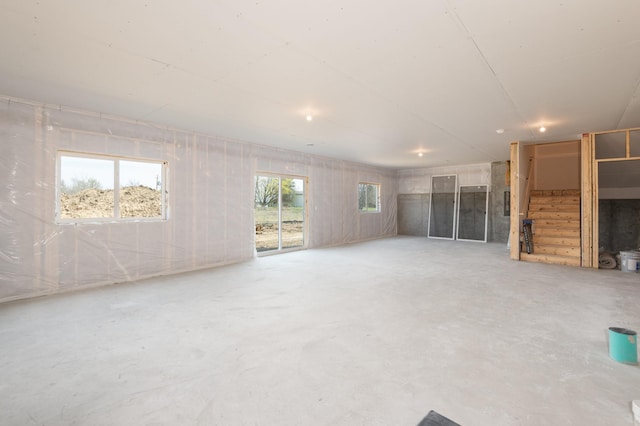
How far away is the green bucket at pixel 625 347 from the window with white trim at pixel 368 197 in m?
7.26

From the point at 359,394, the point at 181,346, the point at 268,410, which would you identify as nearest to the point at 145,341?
the point at 181,346

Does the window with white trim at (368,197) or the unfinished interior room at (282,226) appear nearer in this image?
the unfinished interior room at (282,226)

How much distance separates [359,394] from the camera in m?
1.78

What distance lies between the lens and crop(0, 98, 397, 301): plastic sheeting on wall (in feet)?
11.5

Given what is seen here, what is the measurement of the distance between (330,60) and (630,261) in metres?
5.96

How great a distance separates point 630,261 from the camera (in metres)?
4.93

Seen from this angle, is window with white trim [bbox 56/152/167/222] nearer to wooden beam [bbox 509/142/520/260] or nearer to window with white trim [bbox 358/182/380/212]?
window with white trim [bbox 358/182/380/212]

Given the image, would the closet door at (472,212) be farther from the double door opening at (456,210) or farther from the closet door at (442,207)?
the closet door at (442,207)

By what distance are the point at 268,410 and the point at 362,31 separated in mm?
2573

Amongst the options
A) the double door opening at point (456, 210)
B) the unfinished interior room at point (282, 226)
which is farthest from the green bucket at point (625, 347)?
the double door opening at point (456, 210)

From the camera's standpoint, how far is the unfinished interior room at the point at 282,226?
6.08ft

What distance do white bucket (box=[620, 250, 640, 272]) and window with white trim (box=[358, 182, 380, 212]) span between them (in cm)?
586

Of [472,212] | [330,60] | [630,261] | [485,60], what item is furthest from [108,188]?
[472,212]

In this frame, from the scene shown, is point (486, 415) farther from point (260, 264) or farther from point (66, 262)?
point (66, 262)
